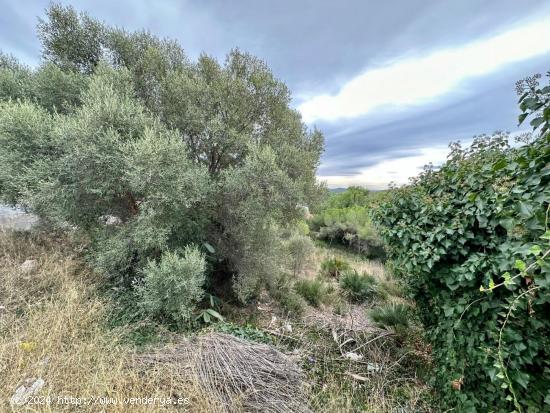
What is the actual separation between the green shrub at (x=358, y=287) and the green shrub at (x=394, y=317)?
1993 mm

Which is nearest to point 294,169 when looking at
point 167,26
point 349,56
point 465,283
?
point 349,56

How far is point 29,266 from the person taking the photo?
3.87m

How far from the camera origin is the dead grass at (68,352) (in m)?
1.98

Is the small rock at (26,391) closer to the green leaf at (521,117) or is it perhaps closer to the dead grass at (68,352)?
the dead grass at (68,352)

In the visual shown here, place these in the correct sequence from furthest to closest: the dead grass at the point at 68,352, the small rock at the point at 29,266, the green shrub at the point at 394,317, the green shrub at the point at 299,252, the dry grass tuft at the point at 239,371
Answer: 1. the green shrub at the point at 299,252
2. the small rock at the point at 29,266
3. the green shrub at the point at 394,317
4. the dry grass tuft at the point at 239,371
5. the dead grass at the point at 68,352

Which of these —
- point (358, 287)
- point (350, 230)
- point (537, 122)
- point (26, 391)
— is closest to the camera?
point (537, 122)

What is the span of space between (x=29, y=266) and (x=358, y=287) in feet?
20.9

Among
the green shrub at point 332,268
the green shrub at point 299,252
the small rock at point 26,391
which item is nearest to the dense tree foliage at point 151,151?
the small rock at point 26,391

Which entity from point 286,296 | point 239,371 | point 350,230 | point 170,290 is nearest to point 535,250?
point 239,371

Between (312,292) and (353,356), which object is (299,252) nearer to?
(312,292)

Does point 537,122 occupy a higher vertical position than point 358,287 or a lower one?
higher

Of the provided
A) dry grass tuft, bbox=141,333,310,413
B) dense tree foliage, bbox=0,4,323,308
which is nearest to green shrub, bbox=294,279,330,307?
dense tree foliage, bbox=0,4,323,308

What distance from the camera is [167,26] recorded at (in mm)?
5164

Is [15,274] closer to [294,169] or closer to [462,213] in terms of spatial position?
[294,169]
